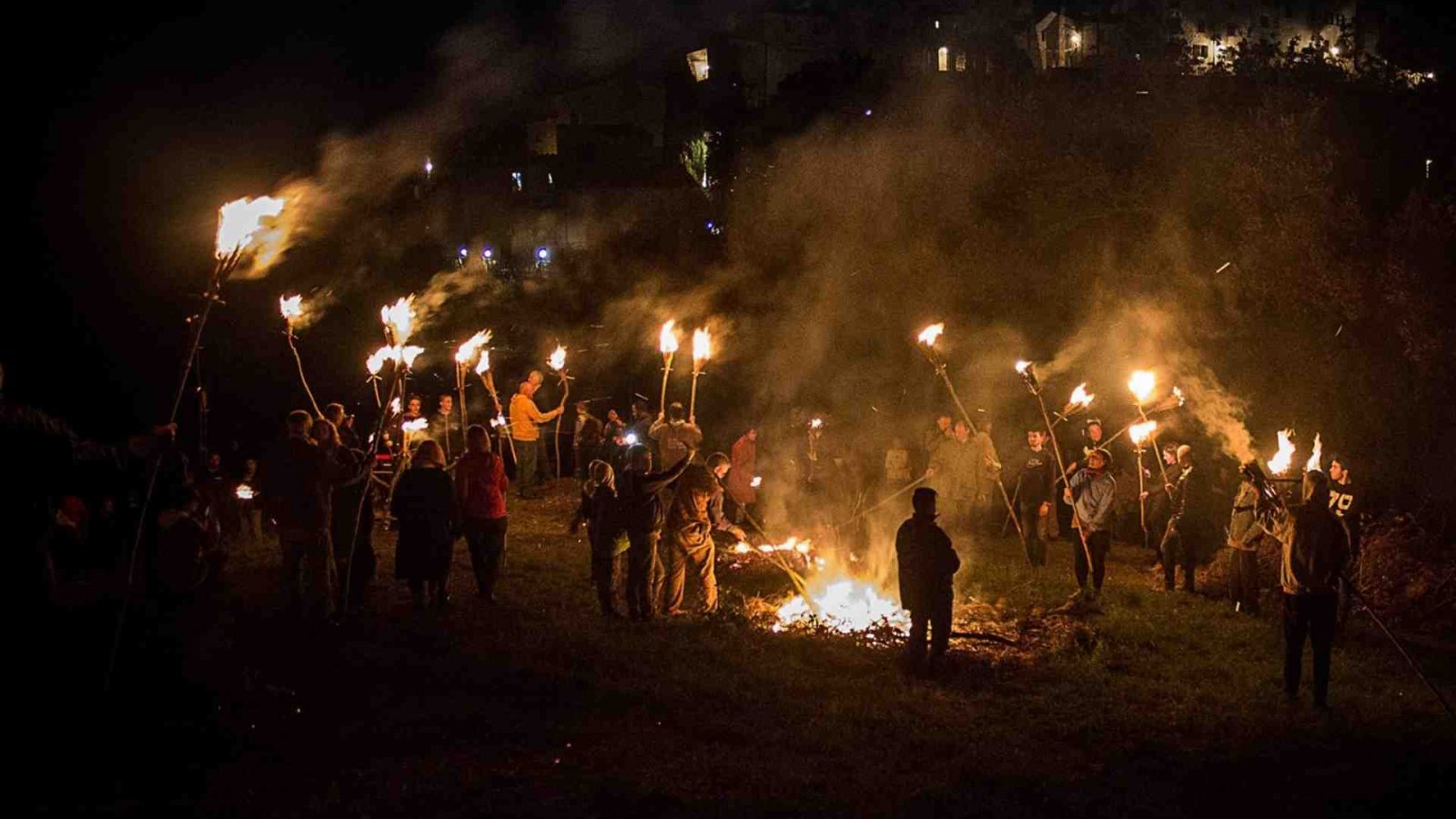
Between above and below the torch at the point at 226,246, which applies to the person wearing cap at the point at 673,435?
below

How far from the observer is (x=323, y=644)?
9977 millimetres

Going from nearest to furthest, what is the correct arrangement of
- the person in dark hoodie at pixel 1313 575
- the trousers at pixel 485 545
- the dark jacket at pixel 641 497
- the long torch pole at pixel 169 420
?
1. the long torch pole at pixel 169 420
2. the person in dark hoodie at pixel 1313 575
3. the dark jacket at pixel 641 497
4. the trousers at pixel 485 545

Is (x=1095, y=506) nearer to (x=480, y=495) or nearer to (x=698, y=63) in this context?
(x=480, y=495)

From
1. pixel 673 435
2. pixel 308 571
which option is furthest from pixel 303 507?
pixel 673 435

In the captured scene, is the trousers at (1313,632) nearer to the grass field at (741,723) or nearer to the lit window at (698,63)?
the grass field at (741,723)

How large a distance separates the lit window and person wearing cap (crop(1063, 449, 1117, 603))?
54.4 meters

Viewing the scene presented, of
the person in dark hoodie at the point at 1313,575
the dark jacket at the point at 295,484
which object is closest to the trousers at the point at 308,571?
the dark jacket at the point at 295,484

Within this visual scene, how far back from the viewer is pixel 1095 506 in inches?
525

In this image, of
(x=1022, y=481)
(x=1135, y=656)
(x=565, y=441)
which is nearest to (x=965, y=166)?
(x=1022, y=481)

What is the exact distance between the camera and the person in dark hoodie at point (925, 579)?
1006 cm

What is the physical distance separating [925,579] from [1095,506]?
4.20 m

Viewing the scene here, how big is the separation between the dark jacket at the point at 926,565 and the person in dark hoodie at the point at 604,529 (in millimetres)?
3054

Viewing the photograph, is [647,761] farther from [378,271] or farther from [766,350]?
[378,271]

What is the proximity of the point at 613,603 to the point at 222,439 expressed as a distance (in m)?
13.8
